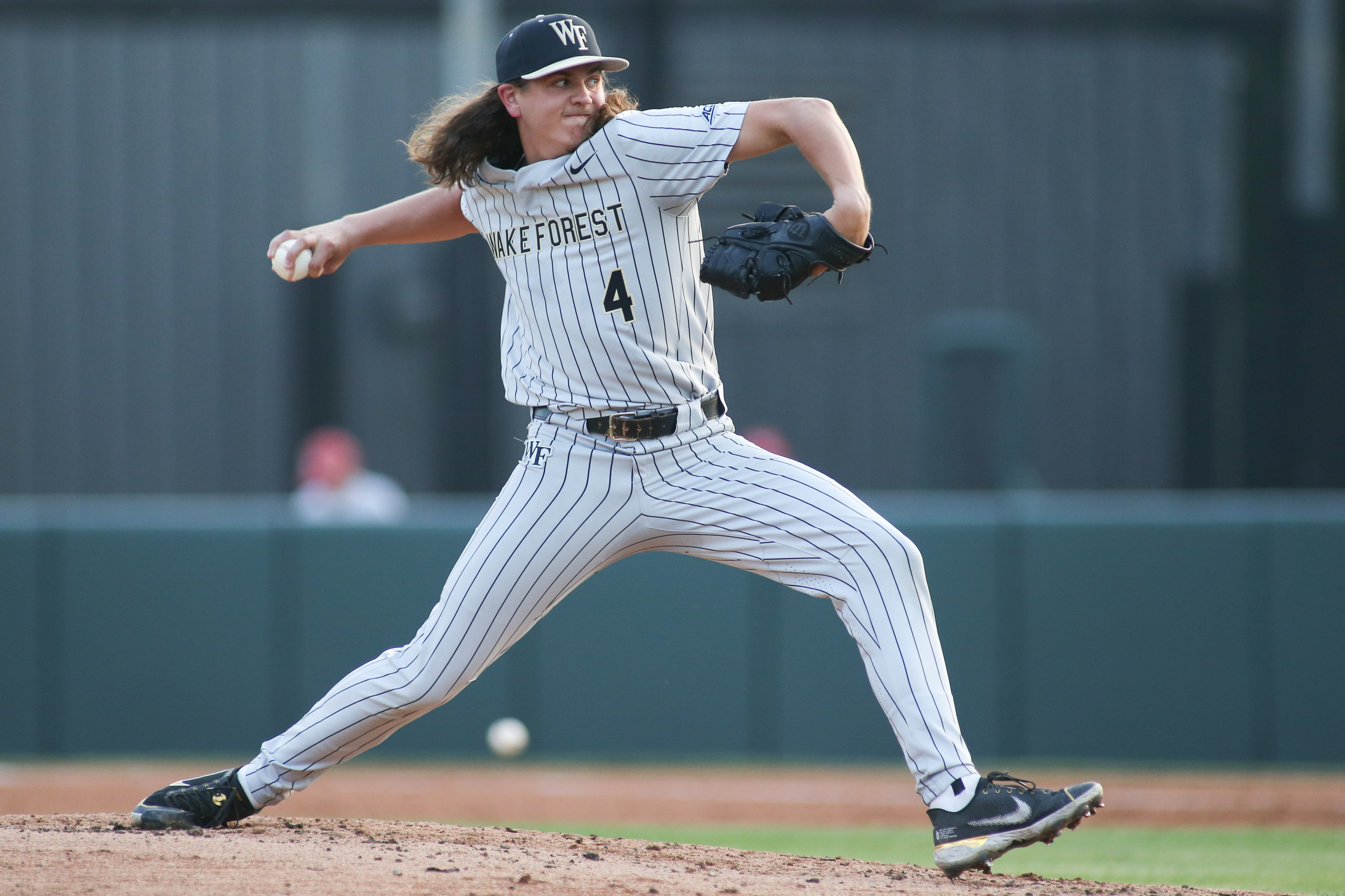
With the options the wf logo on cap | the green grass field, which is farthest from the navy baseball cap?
the green grass field

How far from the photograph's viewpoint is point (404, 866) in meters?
2.73

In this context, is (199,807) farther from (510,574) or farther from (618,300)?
(618,300)

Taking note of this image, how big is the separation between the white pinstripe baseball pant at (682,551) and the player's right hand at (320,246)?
0.56 m

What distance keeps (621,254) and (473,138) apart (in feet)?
1.33

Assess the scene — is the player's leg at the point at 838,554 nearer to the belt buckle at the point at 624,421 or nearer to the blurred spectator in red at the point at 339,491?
the belt buckle at the point at 624,421

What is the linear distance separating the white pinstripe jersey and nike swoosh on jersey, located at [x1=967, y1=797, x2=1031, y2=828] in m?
0.97

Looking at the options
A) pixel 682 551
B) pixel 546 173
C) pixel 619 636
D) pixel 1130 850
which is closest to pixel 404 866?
pixel 682 551

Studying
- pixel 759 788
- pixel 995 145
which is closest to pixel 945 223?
pixel 995 145

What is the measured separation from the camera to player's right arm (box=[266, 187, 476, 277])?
Result: 9.62 feet

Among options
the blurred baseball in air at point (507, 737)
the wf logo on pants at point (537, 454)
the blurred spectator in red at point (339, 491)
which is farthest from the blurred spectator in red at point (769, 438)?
the wf logo on pants at point (537, 454)

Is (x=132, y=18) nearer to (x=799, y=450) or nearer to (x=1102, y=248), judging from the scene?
(x=799, y=450)

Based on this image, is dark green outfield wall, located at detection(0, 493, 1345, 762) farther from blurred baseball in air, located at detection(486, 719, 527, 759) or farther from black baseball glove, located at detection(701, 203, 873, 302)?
black baseball glove, located at detection(701, 203, 873, 302)

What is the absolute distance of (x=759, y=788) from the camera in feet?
22.5

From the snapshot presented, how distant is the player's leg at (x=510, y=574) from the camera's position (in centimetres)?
274
